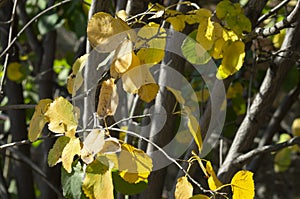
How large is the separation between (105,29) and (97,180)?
176 mm

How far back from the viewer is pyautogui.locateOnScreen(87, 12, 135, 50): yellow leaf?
28.9 inches

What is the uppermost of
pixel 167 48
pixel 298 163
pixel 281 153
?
pixel 167 48

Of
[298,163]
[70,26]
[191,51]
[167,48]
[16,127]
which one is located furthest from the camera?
[298,163]

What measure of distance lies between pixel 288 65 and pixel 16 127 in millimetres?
631

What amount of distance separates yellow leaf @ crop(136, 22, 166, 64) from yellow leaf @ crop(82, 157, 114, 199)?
15cm

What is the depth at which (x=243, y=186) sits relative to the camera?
73 centimetres

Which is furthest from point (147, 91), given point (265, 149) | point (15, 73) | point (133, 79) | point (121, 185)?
point (15, 73)

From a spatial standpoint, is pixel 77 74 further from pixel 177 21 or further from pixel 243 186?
pixel 243 186

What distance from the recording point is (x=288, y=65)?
3.80ft

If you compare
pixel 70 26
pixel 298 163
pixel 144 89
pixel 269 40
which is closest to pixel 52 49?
pixel 70 26

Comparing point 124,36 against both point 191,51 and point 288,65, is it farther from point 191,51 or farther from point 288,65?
point 288,65

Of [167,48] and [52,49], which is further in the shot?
[52,49]

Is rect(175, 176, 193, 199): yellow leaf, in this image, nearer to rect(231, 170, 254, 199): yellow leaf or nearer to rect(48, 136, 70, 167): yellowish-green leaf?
rect(231, 170, 254, 199): yellow leaf

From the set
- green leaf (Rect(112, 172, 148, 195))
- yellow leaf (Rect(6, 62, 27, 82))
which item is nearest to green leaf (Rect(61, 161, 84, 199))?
green leaf (Rect(112, 172, 148, 195))
